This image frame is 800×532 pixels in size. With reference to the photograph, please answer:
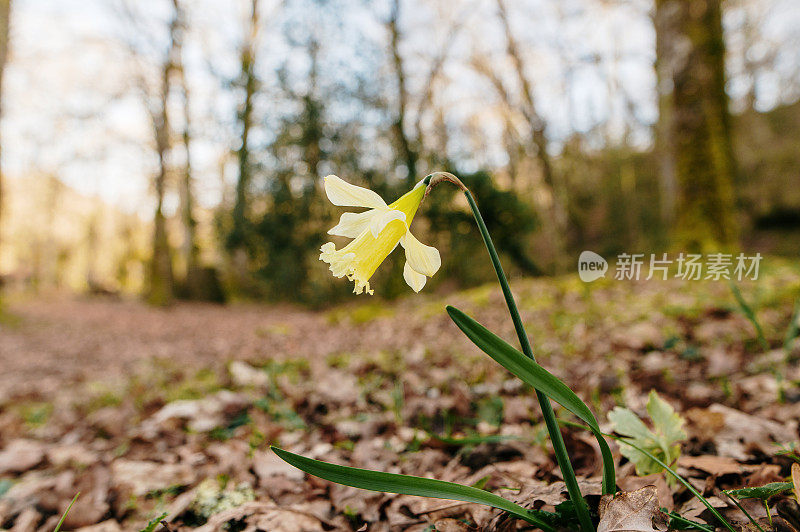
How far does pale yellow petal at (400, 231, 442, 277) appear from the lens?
853mm

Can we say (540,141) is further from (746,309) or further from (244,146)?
(746,309)

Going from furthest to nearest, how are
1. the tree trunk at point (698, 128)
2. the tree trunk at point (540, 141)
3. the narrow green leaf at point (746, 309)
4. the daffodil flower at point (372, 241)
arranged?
the tree trunk at point (540, 141) < the tree trunk at point (698, 128) < the narrow green leaf at point (746, 309) < the daffodil flower at point (372, 241)

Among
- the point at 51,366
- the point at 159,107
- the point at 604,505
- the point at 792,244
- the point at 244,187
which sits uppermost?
the point at 159,107

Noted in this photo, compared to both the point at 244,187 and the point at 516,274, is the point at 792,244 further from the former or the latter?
the point at 244,187

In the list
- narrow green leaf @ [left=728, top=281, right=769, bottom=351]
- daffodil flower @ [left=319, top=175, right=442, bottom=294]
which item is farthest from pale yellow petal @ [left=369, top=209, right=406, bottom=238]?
narrow green leaf @ [left=728, top=281, right=769, bottom=351]

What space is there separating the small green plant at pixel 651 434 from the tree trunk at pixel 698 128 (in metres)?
4.61

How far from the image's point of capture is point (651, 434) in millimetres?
1111

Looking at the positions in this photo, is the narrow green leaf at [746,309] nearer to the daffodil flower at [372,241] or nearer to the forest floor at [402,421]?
the forest floor at [402,421]

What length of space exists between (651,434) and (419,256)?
77cm

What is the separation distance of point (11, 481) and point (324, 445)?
3.89 feet

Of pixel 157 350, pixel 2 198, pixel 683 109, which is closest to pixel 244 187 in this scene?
pixel 2 198

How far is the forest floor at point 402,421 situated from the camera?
3.89ft

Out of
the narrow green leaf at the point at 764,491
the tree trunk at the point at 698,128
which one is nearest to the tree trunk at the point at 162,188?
the tree trunk at the point at 698,128

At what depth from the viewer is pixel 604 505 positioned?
2.95 feet
